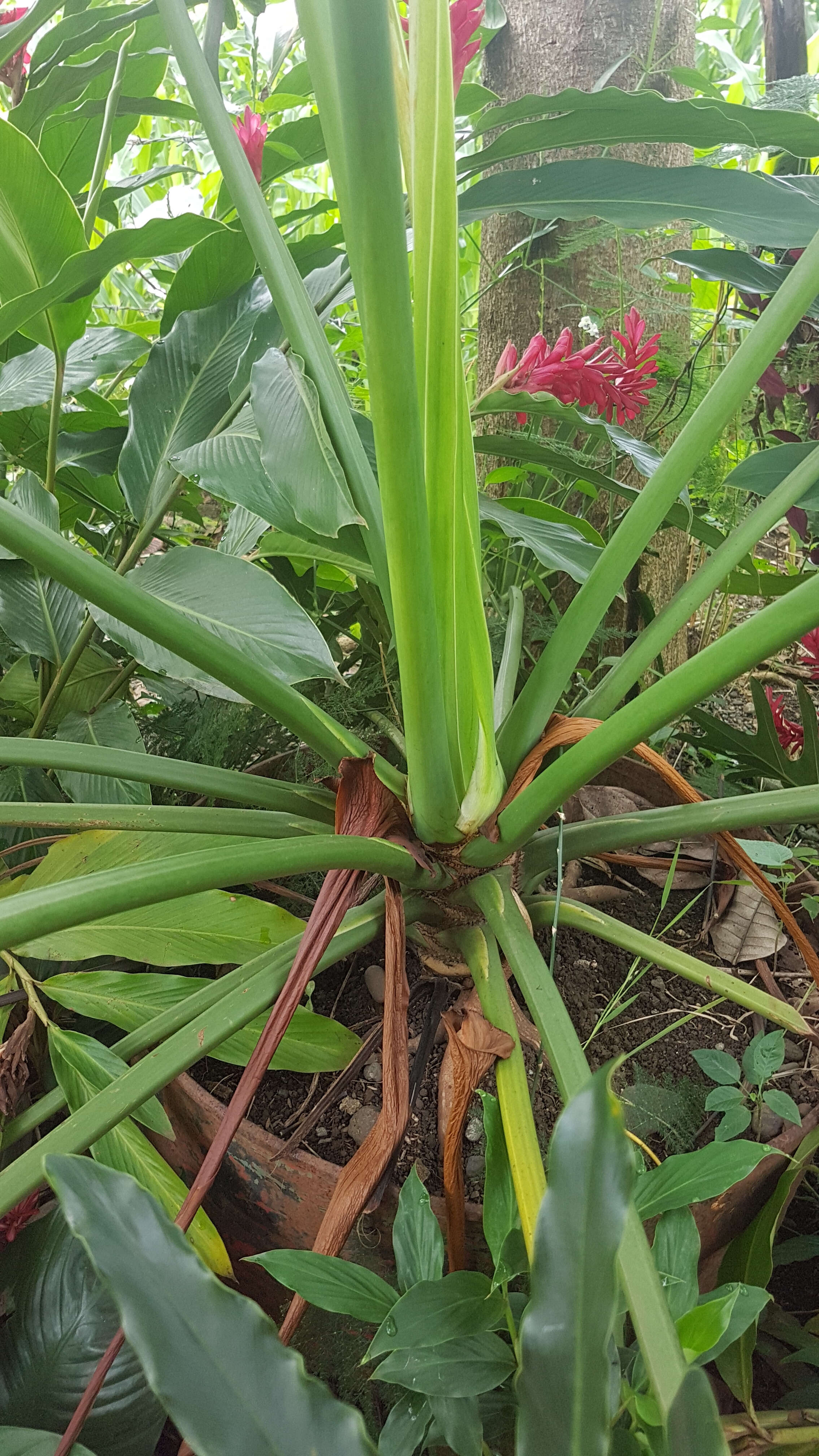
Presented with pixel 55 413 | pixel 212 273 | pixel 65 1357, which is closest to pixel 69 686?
Result: pixel 55 413

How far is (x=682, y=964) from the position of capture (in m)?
0.44

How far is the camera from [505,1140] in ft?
1.19

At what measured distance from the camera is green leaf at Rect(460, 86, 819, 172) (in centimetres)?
46

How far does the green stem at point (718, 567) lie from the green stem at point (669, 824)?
85 millimetres

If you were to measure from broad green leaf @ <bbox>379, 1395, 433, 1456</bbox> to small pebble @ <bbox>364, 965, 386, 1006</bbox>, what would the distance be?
247 millimetres

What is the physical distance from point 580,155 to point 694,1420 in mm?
955

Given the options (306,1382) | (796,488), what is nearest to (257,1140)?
(306,1382)

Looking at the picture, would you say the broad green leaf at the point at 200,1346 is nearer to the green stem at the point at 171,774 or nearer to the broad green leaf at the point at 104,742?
the green stem at the point at 171,774

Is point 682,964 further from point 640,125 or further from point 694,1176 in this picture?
point 640,125

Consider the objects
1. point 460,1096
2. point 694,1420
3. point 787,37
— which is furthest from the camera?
point 787,37

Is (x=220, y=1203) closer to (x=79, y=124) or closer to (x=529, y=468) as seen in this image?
(x=529, y=468)

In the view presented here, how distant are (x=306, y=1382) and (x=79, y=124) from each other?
0.75 meters

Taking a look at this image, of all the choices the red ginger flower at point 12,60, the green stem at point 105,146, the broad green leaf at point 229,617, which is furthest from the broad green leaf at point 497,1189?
the red ginger flower at point 12,60

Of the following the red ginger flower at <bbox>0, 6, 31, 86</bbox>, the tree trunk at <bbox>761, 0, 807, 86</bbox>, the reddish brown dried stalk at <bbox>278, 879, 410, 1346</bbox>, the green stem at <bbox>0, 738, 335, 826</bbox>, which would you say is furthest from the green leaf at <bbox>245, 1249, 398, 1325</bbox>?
the tree trunk at <bbox>761, 0, 807, 86</bbox>
